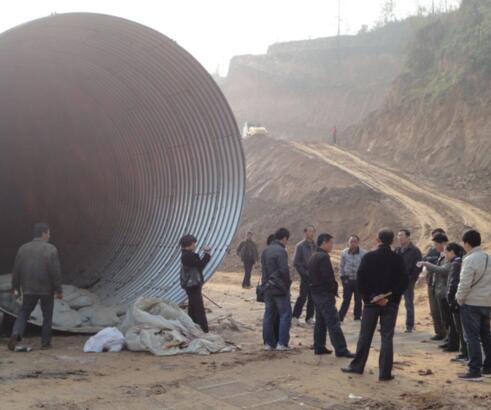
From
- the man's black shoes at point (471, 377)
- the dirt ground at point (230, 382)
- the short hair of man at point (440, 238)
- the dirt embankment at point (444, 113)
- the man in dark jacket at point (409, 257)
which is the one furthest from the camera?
the dirt embankment at point (444, 113)

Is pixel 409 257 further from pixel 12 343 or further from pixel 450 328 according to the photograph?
pixel 12 343

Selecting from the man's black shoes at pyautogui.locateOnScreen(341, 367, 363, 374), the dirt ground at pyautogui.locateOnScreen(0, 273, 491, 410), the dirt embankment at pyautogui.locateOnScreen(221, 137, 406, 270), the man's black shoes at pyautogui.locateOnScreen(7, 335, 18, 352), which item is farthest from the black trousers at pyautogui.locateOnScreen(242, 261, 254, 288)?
the man's black shoes at pyautogui.locateOnScreen(341, 367, 363, 374)

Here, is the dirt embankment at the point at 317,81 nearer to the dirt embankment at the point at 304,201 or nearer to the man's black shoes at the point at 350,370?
the dirt embankment at the point at 304,201

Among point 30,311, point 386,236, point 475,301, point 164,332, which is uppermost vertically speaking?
point 386,236

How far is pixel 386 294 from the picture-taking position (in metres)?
6.87

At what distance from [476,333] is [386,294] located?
98 cm

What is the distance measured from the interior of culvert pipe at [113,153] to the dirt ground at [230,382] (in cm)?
247

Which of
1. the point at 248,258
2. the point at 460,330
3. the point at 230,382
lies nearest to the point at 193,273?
the point at 230,382

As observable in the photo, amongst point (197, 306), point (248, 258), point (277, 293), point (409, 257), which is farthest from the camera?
point (248, 258)

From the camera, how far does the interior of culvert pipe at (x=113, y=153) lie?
1030 centimetres

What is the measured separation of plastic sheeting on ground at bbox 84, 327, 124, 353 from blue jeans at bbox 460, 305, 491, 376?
164 inches

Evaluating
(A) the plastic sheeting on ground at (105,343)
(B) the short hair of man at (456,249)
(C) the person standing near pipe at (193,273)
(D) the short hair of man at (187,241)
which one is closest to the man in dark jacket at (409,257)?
(B) the short hair of man at (456,249)

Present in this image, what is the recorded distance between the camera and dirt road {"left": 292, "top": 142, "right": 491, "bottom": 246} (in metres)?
20.2

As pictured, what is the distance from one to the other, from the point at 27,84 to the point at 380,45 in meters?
48.7
